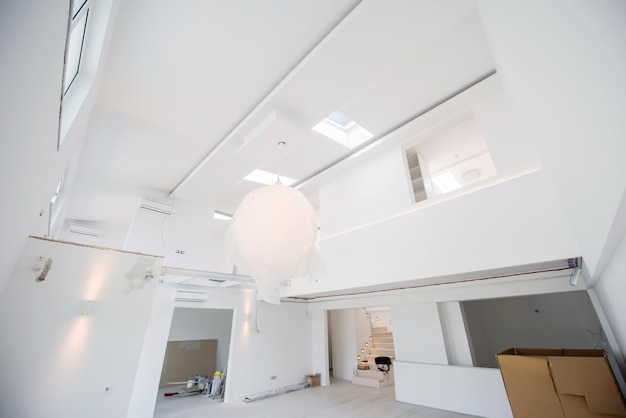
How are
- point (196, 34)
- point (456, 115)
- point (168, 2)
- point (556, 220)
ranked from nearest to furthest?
point (168, 2)
point (196, 34)
point (556, 220)
point (456, 115)

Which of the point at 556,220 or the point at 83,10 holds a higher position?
the point at 83,10

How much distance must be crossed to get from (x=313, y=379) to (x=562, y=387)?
6250mm

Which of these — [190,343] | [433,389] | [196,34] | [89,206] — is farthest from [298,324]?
[196,34]

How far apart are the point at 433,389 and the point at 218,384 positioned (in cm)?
515

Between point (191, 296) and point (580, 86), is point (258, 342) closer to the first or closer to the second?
point (191, 296)

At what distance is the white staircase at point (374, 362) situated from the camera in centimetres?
700

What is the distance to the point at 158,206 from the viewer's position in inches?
208

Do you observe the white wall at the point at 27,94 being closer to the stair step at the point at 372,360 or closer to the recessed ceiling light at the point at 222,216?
the recessed ceiling light at the point at 222,216

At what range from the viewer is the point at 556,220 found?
2703 mm

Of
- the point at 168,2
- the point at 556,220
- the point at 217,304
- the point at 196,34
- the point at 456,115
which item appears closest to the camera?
the point at 168,2

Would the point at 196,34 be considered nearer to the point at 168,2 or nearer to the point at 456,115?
the point at 168,2

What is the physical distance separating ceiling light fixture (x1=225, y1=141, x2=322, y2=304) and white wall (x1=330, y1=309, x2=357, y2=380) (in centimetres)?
731

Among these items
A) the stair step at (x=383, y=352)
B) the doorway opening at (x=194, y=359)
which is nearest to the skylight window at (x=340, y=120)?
the doorway opening at (x=194, y=359)

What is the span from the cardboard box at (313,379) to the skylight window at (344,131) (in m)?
6.64
